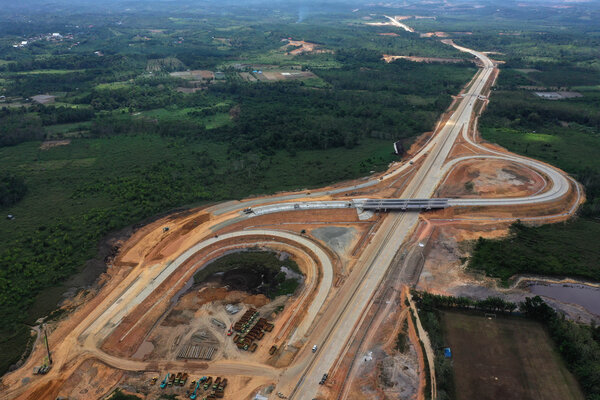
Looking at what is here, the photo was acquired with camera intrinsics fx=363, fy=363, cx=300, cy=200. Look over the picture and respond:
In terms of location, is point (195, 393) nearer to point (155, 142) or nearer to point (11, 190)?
point (11, 190)

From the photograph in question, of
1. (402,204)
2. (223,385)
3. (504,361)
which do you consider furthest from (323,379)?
(402,204)

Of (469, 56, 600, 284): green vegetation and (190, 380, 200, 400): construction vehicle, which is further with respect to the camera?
(469, 56, 600, 284): green vegetation

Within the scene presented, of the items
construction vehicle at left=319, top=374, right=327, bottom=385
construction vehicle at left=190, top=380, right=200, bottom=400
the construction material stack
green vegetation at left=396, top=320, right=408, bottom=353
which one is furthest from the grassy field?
construction vehicle at left=190, top=380, right=200, bottom=400

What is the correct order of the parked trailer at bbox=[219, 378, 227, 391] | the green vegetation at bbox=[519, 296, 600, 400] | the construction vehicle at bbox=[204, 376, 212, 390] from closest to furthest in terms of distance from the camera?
the green vegetation at bbox=[519, 296, 600, 400]
the parked trailer at bbox=[219, 378, 227, 391]
the construction vehicle at bbox=[204, 376, 212, 390]

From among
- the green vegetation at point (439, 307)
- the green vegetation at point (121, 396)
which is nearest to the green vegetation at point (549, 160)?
the green vegetation at point (439, 307)

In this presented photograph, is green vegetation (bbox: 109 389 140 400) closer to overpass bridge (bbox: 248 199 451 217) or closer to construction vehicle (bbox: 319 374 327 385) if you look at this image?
construction vehicle (bbox: 319 374 327 385)

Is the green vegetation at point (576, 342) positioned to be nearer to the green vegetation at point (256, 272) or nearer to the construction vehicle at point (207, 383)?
the green vegetation at point (256, 272)

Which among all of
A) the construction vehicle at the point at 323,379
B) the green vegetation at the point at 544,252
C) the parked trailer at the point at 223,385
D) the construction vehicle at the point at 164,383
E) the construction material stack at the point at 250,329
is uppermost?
the green vegetation at the point at 544,252
